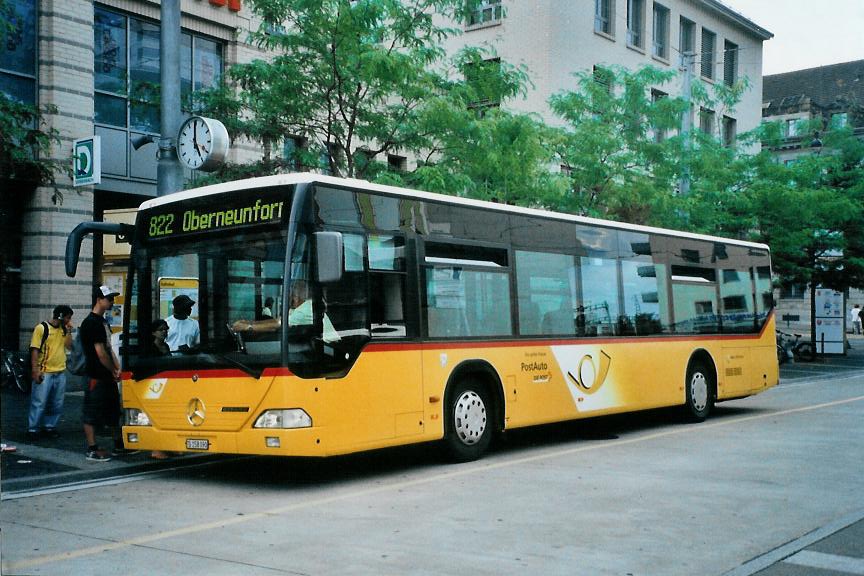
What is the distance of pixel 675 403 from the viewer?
49.3 feet

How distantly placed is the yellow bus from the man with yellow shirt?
2.36 meters

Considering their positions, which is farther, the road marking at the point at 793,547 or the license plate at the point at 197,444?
the license plate at the point at 197,444

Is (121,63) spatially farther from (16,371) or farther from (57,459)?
(57,459)

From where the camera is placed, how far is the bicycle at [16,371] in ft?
57.9

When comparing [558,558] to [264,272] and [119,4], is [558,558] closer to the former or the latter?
[264,272]

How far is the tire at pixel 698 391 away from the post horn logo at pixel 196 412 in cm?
855

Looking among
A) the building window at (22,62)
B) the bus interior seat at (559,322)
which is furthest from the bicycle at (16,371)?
the bus interior seat at (559,322)

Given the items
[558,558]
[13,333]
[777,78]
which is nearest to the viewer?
[558,558]

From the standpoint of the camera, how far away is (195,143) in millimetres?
12133

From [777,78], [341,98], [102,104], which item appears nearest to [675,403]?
[341,98]

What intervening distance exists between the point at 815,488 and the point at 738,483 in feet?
2.21

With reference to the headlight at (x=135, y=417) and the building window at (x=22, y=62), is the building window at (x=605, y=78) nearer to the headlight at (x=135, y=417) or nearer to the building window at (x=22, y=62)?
the building window at (x=22, y=62)

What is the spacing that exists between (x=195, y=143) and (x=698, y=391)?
28.7ft

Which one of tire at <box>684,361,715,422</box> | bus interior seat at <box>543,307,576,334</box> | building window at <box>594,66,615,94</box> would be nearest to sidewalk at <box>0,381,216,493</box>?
bus interior seat at <box>543,307,576,334</box>
